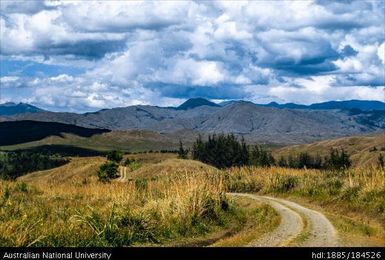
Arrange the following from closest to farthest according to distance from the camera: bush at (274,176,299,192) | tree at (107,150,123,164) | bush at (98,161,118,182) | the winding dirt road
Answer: the winding dirt road → bush at (274,176,299,192) → bush at (98,161,118,182) → tree at (107,150,123,164)

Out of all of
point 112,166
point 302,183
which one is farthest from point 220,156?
point 302,183


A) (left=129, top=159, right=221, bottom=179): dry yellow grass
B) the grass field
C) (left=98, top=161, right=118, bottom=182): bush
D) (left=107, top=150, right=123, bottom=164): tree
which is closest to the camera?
the grass field

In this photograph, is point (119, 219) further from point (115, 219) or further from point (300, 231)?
point (300, 231)

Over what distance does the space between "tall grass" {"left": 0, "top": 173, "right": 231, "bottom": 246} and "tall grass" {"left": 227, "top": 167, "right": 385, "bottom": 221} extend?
299 inches

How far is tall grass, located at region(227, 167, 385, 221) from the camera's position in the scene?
97.4ft

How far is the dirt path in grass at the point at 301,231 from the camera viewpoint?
1955 cm

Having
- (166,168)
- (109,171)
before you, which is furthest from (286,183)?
(166,168)

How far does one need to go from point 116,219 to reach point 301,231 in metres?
7.52

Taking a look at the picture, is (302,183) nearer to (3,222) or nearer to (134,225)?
(134,225)

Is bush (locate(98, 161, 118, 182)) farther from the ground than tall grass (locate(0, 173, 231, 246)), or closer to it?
closer to it

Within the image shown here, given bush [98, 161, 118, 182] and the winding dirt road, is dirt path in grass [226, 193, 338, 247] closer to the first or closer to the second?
the winding dirt road
